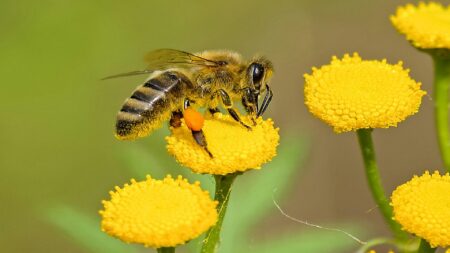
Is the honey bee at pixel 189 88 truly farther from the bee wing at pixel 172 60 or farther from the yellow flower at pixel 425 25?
the yellow flower at pixel 425 25

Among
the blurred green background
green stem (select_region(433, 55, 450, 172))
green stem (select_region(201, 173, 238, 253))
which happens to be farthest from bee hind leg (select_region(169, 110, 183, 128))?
the blurred green background

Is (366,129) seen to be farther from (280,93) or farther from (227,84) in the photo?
(280,93)

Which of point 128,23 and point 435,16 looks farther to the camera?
point 128,23

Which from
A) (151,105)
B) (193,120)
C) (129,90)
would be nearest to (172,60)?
(151,105)

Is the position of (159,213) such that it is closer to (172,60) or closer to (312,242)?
(172,60)

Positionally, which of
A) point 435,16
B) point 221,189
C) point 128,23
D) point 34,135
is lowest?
point 34,135

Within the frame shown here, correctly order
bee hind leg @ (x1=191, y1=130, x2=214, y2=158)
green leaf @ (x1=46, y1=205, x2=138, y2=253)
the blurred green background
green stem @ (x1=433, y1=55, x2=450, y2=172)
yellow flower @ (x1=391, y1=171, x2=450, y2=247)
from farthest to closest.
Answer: the blurred green background, green leaf @ (x1=46, y1=205, x2=138, y2=253), green stem @ (x1=433, y1=55, x2=450, y2=172), bee hind leg @ (x1=191, y1=130, x2=214, y2=158), yellow flower @ (x1=391, y1=171, x2=450, y2=247)

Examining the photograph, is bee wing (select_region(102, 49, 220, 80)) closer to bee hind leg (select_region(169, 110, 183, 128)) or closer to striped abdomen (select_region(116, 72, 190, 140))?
striped abdomen (select_region(116, 72, 190, 140))

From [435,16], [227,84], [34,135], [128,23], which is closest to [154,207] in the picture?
[227,84]
